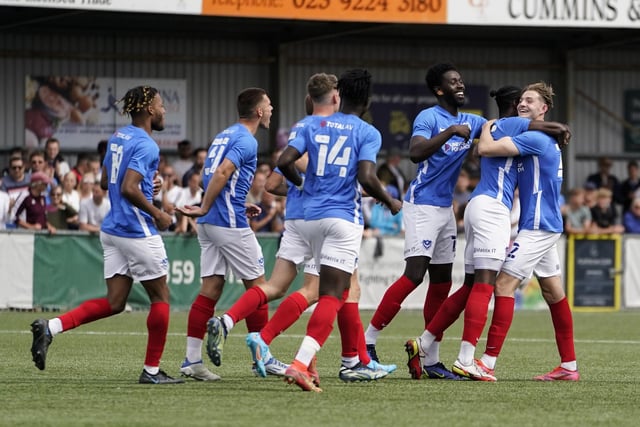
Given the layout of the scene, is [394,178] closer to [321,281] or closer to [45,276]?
[45,276]

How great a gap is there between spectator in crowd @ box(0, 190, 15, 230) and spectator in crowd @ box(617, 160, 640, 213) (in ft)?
38.8

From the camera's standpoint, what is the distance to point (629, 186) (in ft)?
87.1

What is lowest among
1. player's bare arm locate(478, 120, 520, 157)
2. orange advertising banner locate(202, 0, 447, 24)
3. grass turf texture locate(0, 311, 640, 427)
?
grass turf texture locate(0, 311, 640, 427)

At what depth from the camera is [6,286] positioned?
19578 millimetres

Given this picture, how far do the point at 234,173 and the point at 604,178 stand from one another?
17389 mm

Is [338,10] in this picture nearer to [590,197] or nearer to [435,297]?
[590,197]

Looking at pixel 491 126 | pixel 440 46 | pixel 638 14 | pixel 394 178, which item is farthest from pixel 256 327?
pixel 440 46

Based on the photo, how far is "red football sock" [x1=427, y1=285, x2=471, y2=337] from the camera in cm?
1102

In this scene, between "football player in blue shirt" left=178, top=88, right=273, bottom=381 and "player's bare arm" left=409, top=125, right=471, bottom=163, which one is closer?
"football player in blue shirt" left=178, top=88, right=273, bottom=381

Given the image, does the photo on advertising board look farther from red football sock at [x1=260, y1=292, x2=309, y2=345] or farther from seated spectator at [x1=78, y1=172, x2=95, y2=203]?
red football sock at [x1=260, y1=292, x2=309, y2=345]

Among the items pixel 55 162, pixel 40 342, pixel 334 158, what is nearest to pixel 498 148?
pixel 334 158

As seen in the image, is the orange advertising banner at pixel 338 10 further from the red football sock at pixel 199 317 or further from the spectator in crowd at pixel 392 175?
the red football sock at pixel 199 317

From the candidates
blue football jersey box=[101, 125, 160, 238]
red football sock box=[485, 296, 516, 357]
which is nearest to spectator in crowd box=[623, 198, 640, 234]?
red football sock box=[485, 296, 516, 357]

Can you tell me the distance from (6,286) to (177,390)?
34.1 ft
